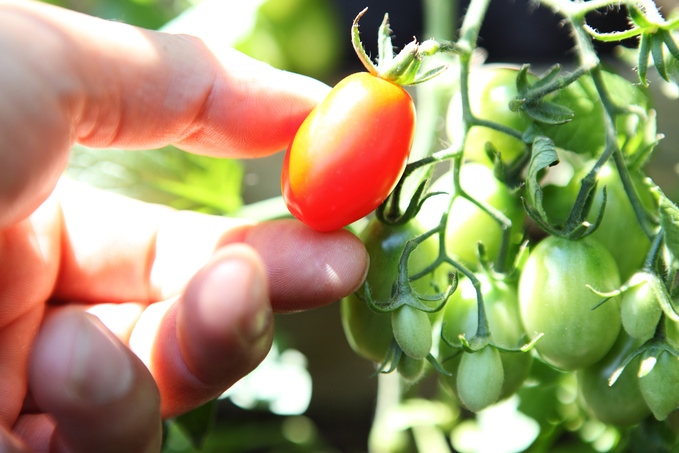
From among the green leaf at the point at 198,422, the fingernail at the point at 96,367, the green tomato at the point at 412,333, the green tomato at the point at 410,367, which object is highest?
the fingernail at the point at 96,367

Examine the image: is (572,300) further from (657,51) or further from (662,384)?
(657,51)

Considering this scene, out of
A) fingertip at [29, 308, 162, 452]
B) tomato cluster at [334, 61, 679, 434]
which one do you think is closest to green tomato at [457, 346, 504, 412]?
tomato cluster at [334, 61, 679, 434]

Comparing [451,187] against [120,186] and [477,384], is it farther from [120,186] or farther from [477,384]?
[120,186]

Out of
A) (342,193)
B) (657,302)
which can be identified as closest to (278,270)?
(342,193)

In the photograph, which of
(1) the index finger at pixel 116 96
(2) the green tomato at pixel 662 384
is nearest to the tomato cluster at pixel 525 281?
(2) the green tomato at pixel 662 384

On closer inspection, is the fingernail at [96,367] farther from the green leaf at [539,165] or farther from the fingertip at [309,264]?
the green leaf at [539,165]

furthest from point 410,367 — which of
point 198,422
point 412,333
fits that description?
point 198,422

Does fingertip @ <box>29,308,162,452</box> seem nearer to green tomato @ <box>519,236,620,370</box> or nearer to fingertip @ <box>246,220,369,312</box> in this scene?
fingertip @ <box>246,220,369,312</box>
